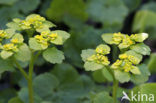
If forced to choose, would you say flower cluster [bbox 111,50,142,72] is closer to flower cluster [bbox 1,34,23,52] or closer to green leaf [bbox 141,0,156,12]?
flower cluster [bbox 1,34,23,52]

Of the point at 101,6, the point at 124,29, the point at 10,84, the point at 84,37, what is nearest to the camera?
the point at 10,84

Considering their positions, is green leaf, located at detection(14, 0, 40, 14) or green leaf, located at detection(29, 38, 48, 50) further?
green leaf, located at detection(14, 0, 40, 14)

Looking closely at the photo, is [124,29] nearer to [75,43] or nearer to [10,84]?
[75,43]

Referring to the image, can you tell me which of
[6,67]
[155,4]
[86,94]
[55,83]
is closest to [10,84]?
[55,83]

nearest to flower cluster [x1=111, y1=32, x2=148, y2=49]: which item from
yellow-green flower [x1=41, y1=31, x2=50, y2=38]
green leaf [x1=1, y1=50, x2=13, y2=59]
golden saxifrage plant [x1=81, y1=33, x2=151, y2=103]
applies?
golden saxifrage plant [x1=81, y1=33, x2=151, y2=103]

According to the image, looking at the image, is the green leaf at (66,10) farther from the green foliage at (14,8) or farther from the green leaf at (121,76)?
the green leaf at (121,76)

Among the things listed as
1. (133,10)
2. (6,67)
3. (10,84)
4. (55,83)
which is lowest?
(10,84)

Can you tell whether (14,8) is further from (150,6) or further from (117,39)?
(150,6)
